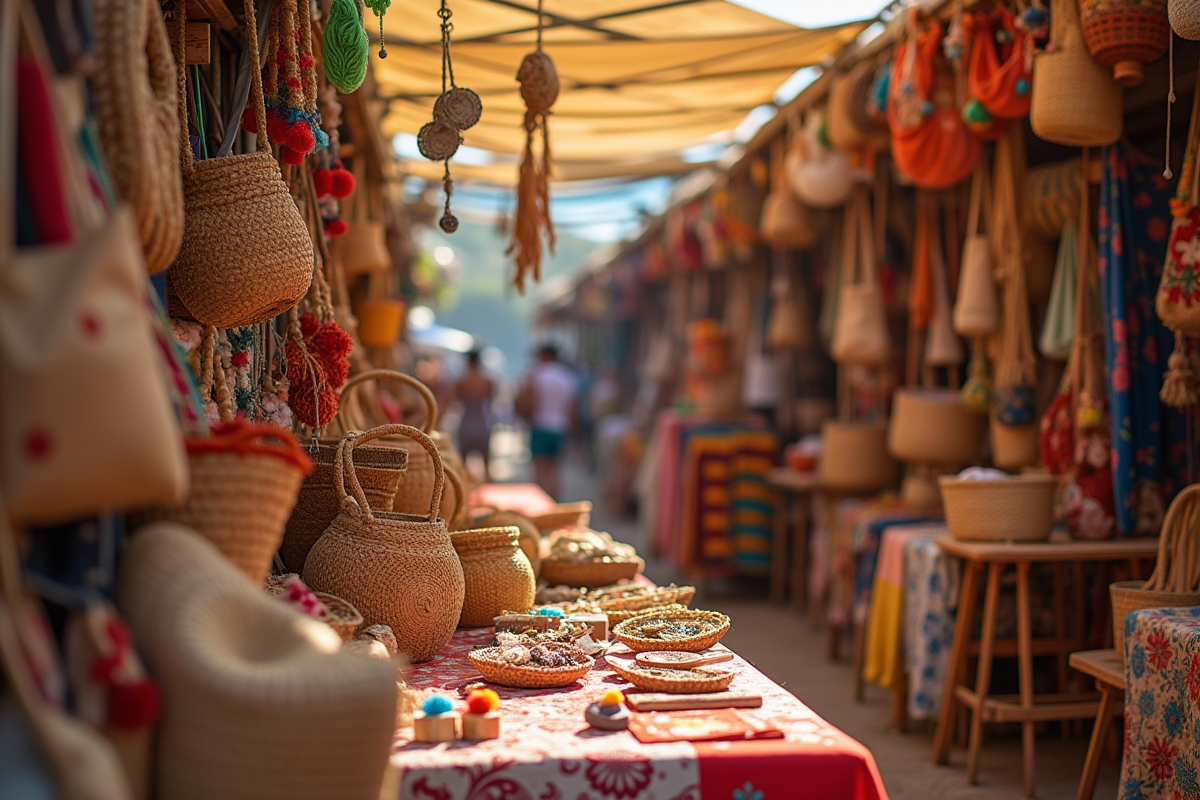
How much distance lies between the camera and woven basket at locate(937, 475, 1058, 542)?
3.63 m

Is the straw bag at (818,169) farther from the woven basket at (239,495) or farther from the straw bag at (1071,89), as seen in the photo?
the woven basket at (239,495)

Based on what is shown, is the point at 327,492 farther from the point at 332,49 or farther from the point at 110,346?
the point at 110,346

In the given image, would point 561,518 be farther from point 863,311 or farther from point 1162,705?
point 863,311

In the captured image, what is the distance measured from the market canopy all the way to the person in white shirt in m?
3.11

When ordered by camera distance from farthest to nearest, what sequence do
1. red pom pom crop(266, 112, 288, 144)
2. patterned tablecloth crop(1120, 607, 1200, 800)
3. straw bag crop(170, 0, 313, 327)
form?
patterned tablecloth crop(1120, 607, 1200, 800) < red pom pom crop(266, 112, 288, 144) < straw bag crop(170, 0, 313, 327)

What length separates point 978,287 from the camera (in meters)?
4.30

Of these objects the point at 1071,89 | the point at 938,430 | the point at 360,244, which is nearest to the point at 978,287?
the point at 938,430

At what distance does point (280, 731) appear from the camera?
4.26 ft

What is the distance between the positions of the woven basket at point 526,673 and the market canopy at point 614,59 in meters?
2.53

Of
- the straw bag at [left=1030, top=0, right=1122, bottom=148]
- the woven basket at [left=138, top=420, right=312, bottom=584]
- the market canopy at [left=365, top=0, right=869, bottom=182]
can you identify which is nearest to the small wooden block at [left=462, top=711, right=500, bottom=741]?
the woven basket at [left=138, top=420, right=312, bottom=584]

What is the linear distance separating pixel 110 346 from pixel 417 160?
7.14m

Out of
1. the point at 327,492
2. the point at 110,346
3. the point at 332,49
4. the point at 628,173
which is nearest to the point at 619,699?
the point at 327,492

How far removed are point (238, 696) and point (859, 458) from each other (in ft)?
14.7

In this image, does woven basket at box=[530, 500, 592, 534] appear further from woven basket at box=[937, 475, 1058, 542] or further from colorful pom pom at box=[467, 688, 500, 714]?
colorful pom pom at box=[467, 688, 500, 714]
